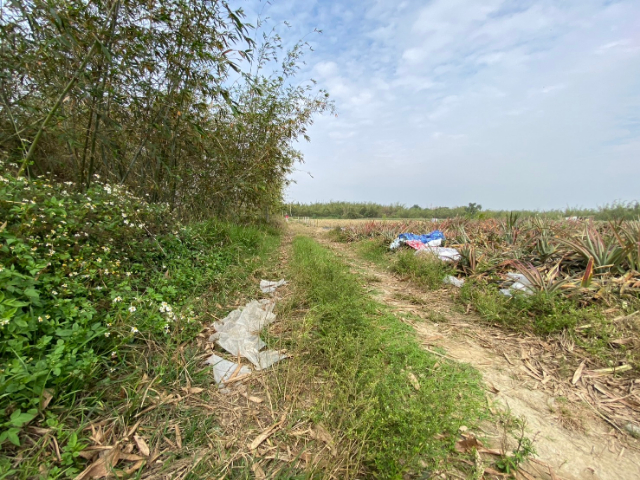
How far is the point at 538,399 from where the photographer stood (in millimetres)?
1568

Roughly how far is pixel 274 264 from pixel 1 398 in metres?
3.24

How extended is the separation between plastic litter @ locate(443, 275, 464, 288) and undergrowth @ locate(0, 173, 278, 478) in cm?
307

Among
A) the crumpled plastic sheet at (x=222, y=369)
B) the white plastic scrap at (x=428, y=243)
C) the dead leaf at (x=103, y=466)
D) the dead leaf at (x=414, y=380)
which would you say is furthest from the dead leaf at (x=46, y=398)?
the white plastic scrap at (x=428, y=243)

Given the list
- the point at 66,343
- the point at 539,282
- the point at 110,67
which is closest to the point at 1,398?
the point at 66,343

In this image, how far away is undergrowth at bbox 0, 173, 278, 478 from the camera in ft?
3.39

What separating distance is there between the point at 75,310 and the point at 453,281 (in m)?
4.02

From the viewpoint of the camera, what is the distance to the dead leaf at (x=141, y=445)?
1.10 metres

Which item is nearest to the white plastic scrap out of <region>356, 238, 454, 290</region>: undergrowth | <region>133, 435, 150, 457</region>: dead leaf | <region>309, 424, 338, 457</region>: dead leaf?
<region>356, 238, 454, 290</region>: undergrowth

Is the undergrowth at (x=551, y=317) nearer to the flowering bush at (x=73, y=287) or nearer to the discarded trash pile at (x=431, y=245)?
the discarded trash pile at (x=431, y=245)

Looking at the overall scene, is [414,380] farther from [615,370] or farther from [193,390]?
[615,370]

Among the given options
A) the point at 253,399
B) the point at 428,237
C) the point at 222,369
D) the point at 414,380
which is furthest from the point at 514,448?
the point at 428,237

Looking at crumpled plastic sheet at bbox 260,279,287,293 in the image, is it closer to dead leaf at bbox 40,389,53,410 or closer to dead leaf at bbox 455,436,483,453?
dead leaf at bbox 40,389,53,410

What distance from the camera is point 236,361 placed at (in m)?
1.75

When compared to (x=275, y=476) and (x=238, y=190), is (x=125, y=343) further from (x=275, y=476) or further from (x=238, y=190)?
(x=238, y=190)
